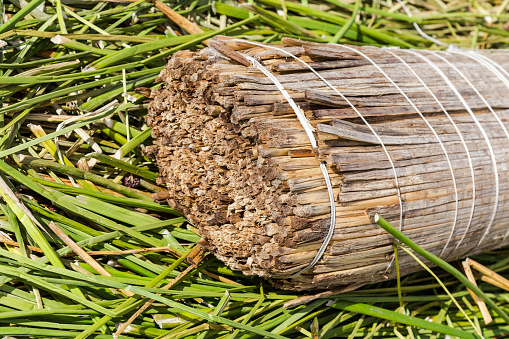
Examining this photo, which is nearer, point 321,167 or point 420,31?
point 321,167

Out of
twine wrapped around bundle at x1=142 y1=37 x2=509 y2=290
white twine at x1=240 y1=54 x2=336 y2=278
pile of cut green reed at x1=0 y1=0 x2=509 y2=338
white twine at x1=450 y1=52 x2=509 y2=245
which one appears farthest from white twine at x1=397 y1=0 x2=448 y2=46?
white twine at x1=240 y1=54 x2=336 y2=278

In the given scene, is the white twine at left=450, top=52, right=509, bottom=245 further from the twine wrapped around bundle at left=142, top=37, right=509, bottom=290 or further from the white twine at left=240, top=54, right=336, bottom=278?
the white twine at left=240, top=54, right=336, bottom=278

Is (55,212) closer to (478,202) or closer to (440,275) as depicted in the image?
(478,202)

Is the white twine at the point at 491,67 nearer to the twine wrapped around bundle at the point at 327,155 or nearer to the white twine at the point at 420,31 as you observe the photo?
the twine wrapped around bundle at the point at 327,155

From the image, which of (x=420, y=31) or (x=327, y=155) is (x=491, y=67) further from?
(x=327, y=155)

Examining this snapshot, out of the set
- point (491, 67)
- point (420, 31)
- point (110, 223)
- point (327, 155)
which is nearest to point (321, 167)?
point (327, 155)
